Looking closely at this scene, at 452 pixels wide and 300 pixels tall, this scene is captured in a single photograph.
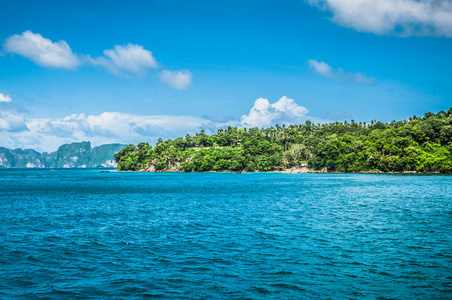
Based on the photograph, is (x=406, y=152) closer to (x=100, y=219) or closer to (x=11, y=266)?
(x=100, y=219)

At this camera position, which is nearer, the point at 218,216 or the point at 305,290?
the point at 305,290

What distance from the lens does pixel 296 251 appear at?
1025 inches

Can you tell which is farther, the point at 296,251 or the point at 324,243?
the point at 324,243

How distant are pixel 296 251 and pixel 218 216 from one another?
1868 cm

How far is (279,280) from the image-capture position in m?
19.9

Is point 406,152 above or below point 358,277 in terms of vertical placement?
above

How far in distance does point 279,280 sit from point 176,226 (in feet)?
61.9

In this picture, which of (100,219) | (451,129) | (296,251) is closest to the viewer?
(296,251)

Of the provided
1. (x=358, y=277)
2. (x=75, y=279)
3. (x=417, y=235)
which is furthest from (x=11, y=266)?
(x=417, y=235)

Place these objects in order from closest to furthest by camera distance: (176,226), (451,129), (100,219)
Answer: (176,226) → (100,219) → (451,129)

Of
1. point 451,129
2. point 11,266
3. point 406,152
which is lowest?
point 11,266

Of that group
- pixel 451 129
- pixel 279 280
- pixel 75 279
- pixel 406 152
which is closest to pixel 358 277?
pixel 279 280

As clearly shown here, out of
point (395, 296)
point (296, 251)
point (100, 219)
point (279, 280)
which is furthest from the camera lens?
point (100, 219)

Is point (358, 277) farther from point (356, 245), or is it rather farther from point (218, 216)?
point (218, 216)
